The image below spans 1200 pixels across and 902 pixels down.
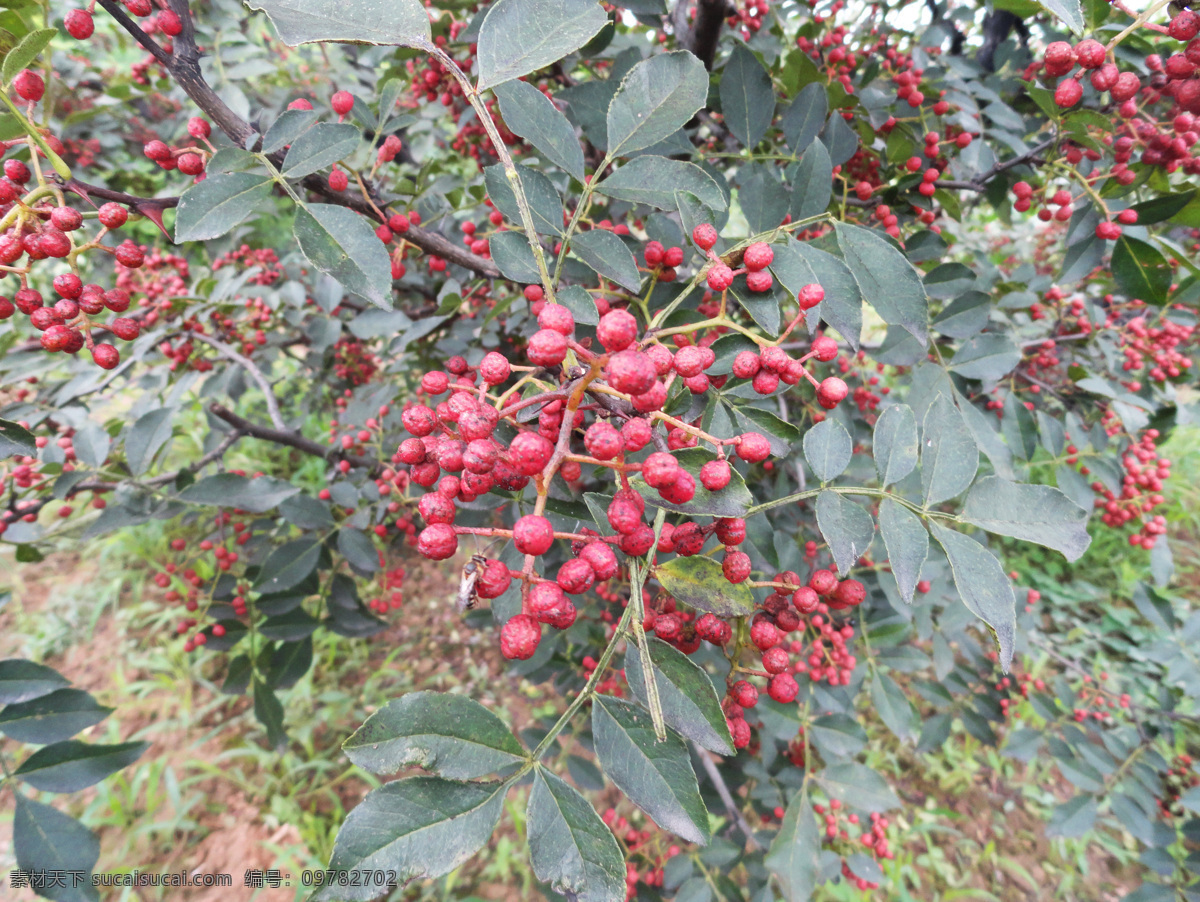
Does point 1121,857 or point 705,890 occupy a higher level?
point 705,890

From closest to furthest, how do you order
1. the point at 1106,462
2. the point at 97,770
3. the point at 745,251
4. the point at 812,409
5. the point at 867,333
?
the point at 745,251 < the point at 97,770 < the point at 812,409 < the point at 1106,462 < the point at 867,333

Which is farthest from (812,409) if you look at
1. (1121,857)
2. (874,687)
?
(1121,857)

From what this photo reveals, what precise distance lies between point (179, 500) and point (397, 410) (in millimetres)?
973

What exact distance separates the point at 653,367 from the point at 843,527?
1.43ft

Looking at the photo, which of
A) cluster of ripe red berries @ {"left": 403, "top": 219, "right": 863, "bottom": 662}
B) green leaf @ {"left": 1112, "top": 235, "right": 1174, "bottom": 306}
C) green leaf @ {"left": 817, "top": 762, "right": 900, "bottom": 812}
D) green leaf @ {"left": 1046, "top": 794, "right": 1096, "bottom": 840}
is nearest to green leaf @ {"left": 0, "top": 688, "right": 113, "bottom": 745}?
cluster of ripe red berries @ {"left": 403, "top": 219, "right": 863, "bottom": 662}

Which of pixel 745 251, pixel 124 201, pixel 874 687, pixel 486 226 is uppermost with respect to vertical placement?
pixel 124 201

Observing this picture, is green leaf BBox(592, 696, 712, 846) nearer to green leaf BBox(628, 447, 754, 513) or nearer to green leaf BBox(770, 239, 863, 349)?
green leaf BBox(628, 447, 754, 513)

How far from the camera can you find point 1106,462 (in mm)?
1805

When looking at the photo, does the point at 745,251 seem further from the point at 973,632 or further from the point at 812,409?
the point at 973,632

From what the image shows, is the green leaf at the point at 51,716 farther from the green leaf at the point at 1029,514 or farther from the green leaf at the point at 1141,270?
the green leaf at the point at 1141,270

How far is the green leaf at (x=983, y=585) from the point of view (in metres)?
0.75

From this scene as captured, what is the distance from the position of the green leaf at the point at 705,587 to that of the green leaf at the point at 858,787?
1.09 metres

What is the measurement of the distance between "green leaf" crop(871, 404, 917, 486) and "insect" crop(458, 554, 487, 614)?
0.64 metres

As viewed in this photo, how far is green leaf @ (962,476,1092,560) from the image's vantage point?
833 mm
